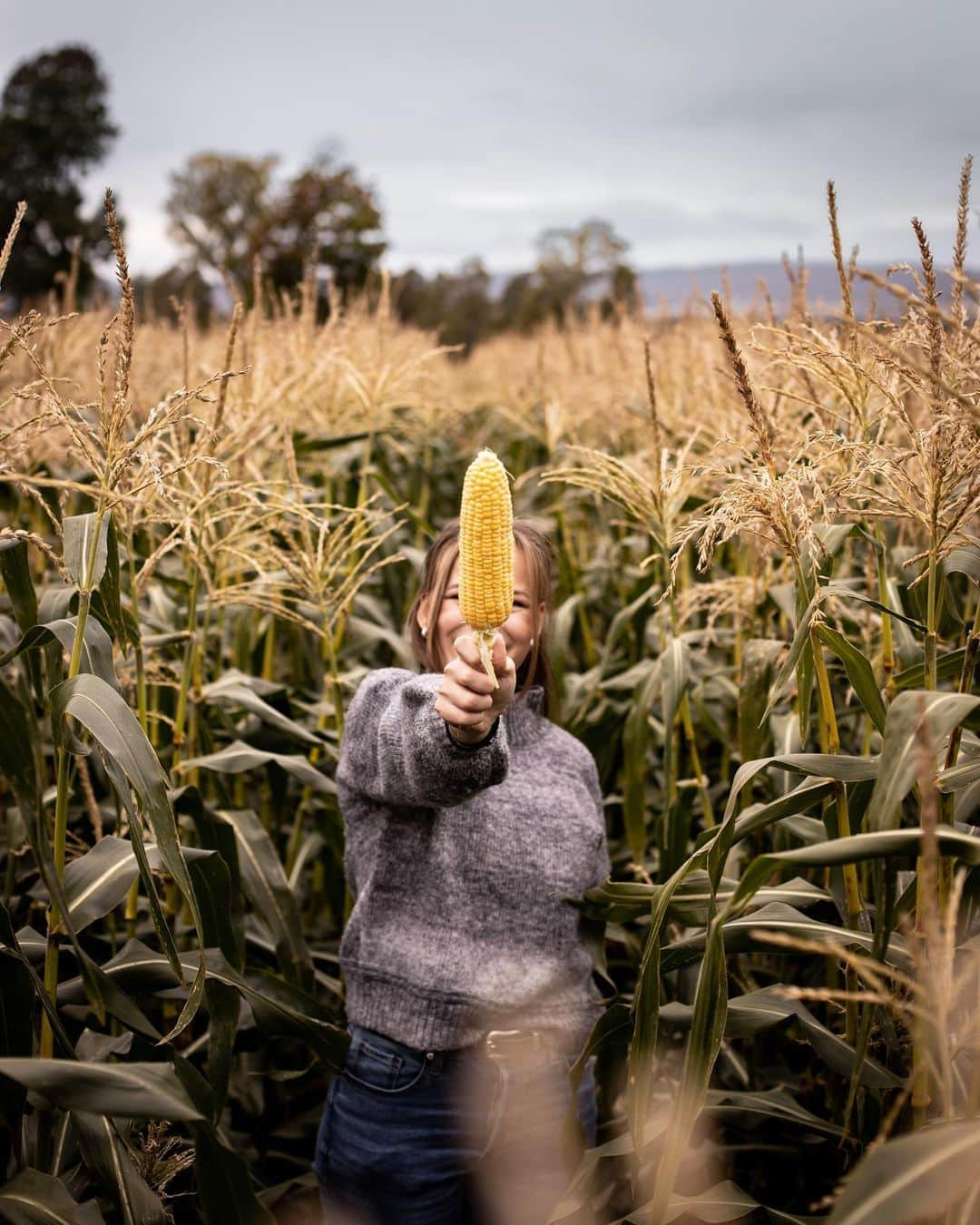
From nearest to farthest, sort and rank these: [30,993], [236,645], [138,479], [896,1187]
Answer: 1. [896,1187]
2. [30,993]
3. [138,479]
4. [236,645]

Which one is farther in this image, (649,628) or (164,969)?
(649,628)

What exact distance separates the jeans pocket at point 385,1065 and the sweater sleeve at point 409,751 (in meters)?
0.49

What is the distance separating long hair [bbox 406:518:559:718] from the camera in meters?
2.19

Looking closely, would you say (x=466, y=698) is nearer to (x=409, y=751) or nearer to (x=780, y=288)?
(x=409, y=751)

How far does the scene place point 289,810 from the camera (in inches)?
139

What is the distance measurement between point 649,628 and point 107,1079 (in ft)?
9.31

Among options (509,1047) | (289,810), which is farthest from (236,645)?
(509,1047)

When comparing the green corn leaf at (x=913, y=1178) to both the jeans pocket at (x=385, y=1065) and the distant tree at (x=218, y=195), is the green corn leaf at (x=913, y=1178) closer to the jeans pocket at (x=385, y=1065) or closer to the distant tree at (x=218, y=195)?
the jeans pocket at (x=385, y=1065)

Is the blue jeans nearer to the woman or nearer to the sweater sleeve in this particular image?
the woman

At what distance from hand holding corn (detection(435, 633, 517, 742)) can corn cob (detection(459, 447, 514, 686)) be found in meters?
0.14

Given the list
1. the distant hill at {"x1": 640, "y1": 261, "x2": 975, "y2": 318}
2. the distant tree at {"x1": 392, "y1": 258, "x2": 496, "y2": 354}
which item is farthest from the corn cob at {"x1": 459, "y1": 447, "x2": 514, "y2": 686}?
the distant tree at {"x1": 392, "y1": 258, "x2": 496, "y2": 354}

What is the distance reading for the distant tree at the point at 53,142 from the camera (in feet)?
126

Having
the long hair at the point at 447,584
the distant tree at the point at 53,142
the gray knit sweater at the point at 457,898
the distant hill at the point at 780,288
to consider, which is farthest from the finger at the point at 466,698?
the distant tree at the point at 53,142

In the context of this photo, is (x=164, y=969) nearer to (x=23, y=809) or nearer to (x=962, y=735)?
(x=23, y=809)
